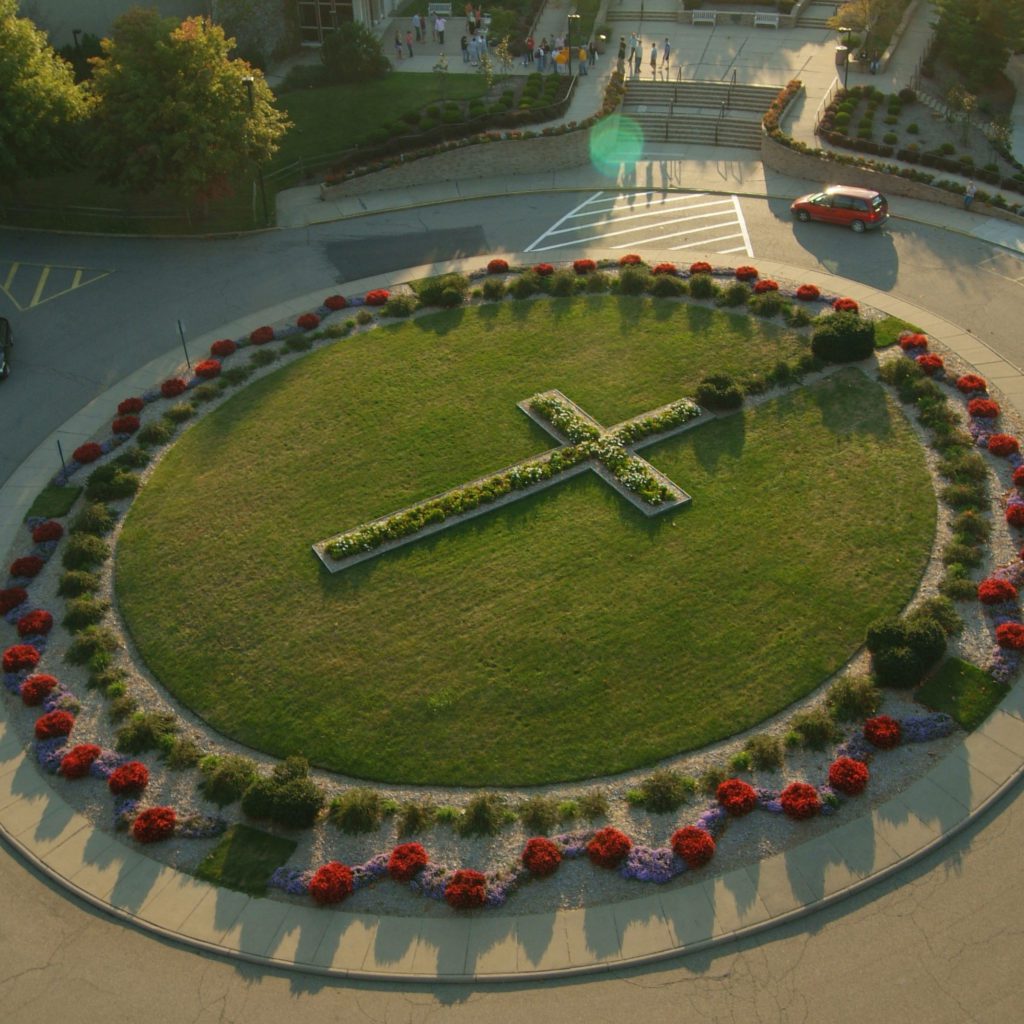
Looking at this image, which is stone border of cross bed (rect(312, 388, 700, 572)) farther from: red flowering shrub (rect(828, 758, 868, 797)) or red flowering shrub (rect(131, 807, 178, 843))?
red flowering shrub (rect(828, 758, 868, 797))

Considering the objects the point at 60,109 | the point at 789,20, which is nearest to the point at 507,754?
the point at 60,109

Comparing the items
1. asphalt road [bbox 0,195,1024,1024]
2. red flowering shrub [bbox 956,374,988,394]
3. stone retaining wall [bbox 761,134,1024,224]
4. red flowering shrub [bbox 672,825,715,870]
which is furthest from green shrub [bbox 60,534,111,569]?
stone retaining wall [bbox 761,134,1024,224]

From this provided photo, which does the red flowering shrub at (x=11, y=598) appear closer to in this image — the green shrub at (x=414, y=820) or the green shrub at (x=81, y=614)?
the green shrub at (x=81, y=614)

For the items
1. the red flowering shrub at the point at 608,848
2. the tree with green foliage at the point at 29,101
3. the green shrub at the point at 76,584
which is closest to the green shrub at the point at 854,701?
the red flowering shrub at the point at 608,848

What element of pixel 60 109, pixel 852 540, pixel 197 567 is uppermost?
pixel 60 109

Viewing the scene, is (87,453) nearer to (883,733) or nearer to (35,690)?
(35,690)

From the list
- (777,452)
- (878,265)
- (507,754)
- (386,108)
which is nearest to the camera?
(507,754)

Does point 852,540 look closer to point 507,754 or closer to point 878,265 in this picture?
point 507,754
